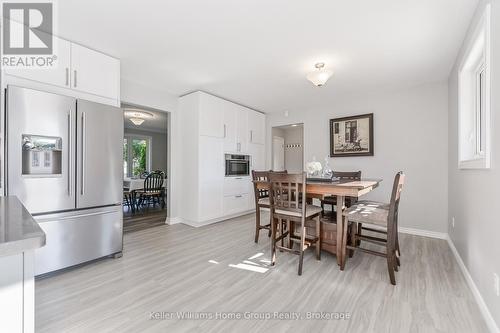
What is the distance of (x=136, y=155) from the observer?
8.05 metres

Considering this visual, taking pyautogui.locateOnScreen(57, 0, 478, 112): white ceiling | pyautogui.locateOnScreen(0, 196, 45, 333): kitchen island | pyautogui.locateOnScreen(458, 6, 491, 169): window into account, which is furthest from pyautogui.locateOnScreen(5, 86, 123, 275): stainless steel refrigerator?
pyautogui.locateOnScreen(458, 6, 491, 169): window

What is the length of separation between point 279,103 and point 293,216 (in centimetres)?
296

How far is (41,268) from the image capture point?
6.65 ft

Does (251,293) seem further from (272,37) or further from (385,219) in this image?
(272,37)

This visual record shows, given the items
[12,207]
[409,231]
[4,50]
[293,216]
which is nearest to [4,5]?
[4,50]

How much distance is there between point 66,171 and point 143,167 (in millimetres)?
6389

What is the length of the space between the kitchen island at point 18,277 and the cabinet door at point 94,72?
2.30m

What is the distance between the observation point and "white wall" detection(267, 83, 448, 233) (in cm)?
339

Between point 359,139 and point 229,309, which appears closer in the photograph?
point 229,309

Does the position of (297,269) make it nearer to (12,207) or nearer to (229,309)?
(229,309)

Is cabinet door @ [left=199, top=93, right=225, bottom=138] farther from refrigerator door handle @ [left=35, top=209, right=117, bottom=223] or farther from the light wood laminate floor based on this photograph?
the light wood laminate floor

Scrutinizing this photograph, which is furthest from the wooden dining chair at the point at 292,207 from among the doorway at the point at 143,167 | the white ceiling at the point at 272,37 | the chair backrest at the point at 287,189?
the doorway at the point at 143,167

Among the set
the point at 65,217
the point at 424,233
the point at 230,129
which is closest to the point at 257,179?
the point at 230,129

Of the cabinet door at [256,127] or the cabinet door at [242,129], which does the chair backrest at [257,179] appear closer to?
the cabinet door at [242,129]
